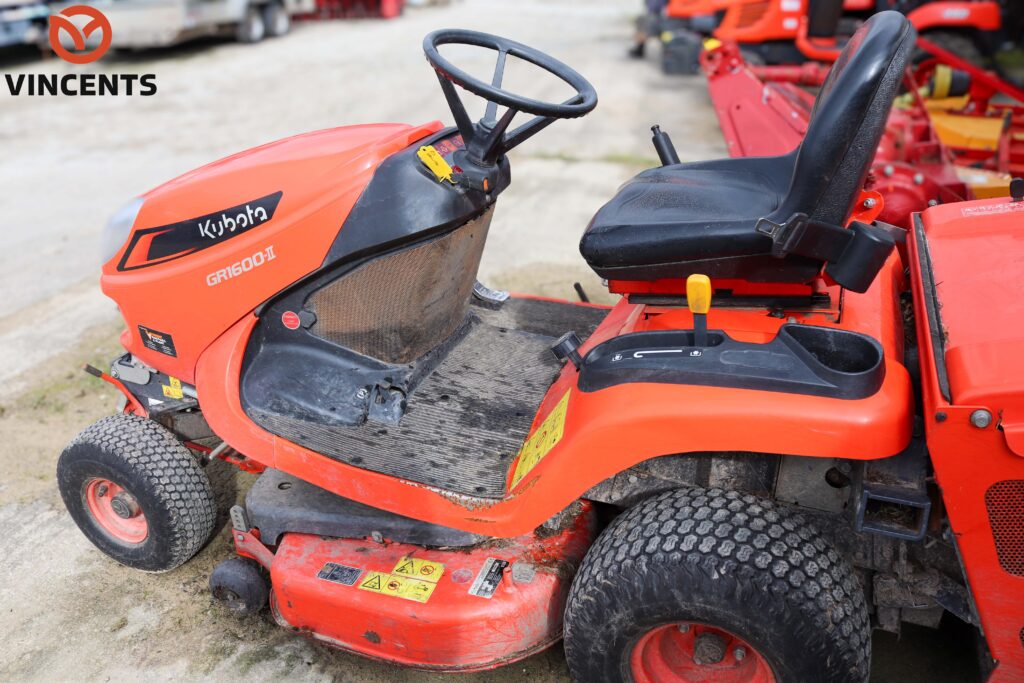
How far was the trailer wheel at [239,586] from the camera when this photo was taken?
7.81 ft

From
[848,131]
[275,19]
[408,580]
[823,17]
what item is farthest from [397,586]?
[275,19]

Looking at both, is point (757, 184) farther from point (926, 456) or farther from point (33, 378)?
point (33, 378)

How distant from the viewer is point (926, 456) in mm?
1712

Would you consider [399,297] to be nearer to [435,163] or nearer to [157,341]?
[435,163]

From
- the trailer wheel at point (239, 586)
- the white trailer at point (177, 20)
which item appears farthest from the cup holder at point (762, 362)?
the white trailer at point (177, 20)

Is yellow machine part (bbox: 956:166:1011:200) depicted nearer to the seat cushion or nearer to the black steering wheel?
the seat cushion

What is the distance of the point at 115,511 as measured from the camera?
260 centimetres

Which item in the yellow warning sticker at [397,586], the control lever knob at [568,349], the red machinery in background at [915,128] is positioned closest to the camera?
the control lever knob at [568,349]

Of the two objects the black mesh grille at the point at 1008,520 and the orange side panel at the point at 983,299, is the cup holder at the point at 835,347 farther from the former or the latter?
the black mesh grille at the point at 1008,520

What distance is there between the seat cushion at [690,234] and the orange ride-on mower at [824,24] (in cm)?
586

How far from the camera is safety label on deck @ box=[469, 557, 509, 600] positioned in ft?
6.84

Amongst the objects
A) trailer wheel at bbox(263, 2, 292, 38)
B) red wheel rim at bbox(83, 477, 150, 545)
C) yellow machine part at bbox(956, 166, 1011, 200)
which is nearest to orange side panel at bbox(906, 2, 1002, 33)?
yellow machine part at bbox(956, 166, 1011, 200)

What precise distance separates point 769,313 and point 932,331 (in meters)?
0.36

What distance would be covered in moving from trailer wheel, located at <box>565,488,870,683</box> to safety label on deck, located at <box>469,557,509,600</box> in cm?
24
